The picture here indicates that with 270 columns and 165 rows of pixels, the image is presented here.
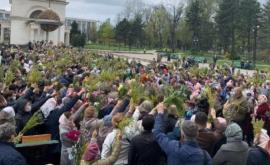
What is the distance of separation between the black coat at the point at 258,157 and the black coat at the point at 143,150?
4.71ft

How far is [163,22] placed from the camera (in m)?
99.4

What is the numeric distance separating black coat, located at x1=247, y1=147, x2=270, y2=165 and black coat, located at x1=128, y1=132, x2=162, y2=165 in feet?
4.71

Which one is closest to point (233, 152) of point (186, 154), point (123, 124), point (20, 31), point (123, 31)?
point (186, 154)

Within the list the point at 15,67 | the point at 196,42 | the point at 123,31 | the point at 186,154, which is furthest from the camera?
the point at 123,31

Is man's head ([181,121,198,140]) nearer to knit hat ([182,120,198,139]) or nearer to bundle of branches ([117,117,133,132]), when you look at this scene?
knit hat ([182,120,198,139])

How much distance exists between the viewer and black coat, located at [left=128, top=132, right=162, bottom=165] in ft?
24.3

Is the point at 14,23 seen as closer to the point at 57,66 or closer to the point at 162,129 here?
the point at 57,66

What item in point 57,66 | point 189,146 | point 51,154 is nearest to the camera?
point 189,146

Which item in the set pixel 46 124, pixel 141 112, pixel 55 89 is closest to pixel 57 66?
pixel 55 89

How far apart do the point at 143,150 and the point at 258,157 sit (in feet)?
5.48

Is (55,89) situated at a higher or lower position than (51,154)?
higher

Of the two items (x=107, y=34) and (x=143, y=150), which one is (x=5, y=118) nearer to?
(x=143, y=150)

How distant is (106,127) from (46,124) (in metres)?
2.92

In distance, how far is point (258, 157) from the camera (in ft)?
22.0
